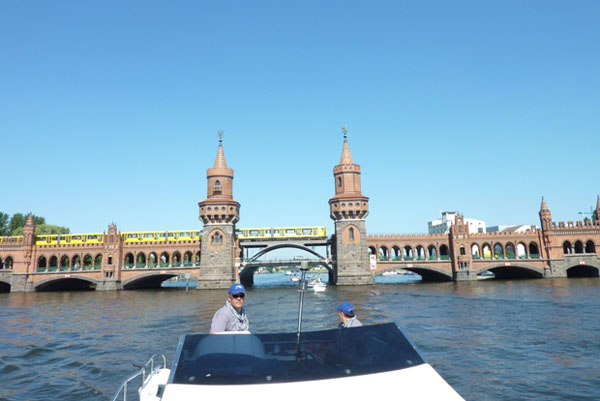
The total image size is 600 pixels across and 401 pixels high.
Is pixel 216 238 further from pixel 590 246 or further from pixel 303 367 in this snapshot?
pixel 590 246

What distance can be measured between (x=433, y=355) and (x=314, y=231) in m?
45.3

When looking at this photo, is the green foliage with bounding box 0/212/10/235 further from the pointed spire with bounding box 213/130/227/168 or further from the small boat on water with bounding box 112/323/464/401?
the small boat on water with bounding box 112/323/464/401

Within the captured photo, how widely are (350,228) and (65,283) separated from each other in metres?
47.2

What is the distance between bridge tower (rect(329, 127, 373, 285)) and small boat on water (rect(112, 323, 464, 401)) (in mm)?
48699

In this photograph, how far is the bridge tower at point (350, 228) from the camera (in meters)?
52.9

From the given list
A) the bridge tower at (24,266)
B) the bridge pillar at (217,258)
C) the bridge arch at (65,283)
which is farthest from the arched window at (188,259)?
the bridge tower at (24,266)

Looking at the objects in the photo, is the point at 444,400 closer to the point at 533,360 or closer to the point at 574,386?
the point at 574,386

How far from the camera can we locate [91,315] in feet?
93.5

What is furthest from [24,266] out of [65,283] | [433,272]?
[433,272]

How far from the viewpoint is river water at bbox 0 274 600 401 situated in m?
11.2

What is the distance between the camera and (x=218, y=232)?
178 ft

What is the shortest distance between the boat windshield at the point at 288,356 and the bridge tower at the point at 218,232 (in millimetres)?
49420

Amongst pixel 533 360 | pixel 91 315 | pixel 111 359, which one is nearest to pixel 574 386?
pixel 533 360

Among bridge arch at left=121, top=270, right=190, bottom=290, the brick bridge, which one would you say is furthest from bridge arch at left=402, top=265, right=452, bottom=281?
bridge arch at left=121, top=270, right=190, bottom=290
